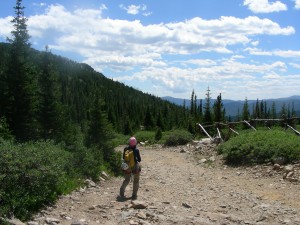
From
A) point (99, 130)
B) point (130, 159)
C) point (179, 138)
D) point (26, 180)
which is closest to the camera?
point (26, 180)

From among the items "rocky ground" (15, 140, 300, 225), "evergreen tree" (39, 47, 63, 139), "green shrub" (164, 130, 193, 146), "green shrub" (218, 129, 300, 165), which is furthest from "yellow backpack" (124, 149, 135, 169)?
"green shrub" (164, 130, 193, 146)

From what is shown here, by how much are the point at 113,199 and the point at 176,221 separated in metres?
2.57

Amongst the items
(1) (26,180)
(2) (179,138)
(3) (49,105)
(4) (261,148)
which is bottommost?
(2) (179,138)

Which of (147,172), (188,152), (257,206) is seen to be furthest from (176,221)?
(188,152)

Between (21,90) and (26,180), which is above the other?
(21,90)

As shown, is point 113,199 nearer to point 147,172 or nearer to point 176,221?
point 176,221

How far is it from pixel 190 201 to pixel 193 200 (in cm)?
21

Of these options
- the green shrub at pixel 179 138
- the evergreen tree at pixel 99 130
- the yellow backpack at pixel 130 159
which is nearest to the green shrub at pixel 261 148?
the evergreen tree at pixel 99 130

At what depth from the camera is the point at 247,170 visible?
53.2 feet

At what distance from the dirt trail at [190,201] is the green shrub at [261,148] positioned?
94 centimetres

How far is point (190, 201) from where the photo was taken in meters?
11.0

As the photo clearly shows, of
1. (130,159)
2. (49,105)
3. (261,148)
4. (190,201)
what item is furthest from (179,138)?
(130,159)

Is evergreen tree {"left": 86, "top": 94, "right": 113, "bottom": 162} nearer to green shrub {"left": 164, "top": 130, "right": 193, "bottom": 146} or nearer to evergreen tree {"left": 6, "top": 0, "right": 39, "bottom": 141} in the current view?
evergreen tree {"left": 6, "top": 0, "right": 39, "bottom": 141}

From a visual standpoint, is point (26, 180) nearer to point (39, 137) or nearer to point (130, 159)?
point (130, 159)
